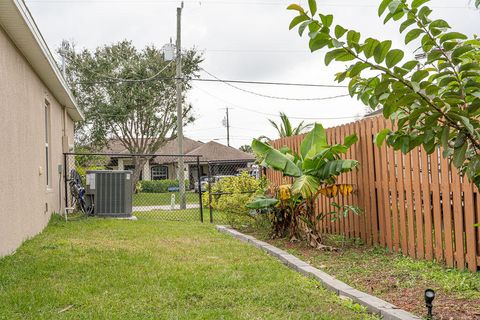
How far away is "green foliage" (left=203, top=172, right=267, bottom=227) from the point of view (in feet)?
33.8

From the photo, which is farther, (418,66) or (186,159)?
(186,159)

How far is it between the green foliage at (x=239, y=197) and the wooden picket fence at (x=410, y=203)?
93.6 inches

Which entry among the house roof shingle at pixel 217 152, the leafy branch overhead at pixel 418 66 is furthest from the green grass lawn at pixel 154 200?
the leafy branch overhead at pixel 418 66

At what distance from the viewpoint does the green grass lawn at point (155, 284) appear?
4246 mm

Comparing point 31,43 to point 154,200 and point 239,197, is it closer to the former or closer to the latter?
point 239,197

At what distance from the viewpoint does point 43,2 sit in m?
12.1

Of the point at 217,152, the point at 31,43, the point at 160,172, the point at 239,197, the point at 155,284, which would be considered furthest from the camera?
the point at 217,152

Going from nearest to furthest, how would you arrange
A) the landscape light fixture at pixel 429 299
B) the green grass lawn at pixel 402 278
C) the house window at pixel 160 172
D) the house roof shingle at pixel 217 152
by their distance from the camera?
the landscape light fixture at pixel 429 299, the green grass lawn at pixel 402 278, the house window at pixel 160 172, the house roof shingle at pixel 217 152

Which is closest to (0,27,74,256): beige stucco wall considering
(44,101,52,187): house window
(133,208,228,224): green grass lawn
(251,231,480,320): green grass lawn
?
(44,101,52,187): house window

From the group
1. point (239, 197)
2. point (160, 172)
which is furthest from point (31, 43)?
point (160, 172)

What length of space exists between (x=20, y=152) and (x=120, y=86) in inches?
940

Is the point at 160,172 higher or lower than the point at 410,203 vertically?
higher

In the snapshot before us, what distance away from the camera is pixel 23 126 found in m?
8.33

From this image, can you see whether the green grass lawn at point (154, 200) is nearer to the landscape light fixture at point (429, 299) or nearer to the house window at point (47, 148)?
the house window at point (47, 148)
